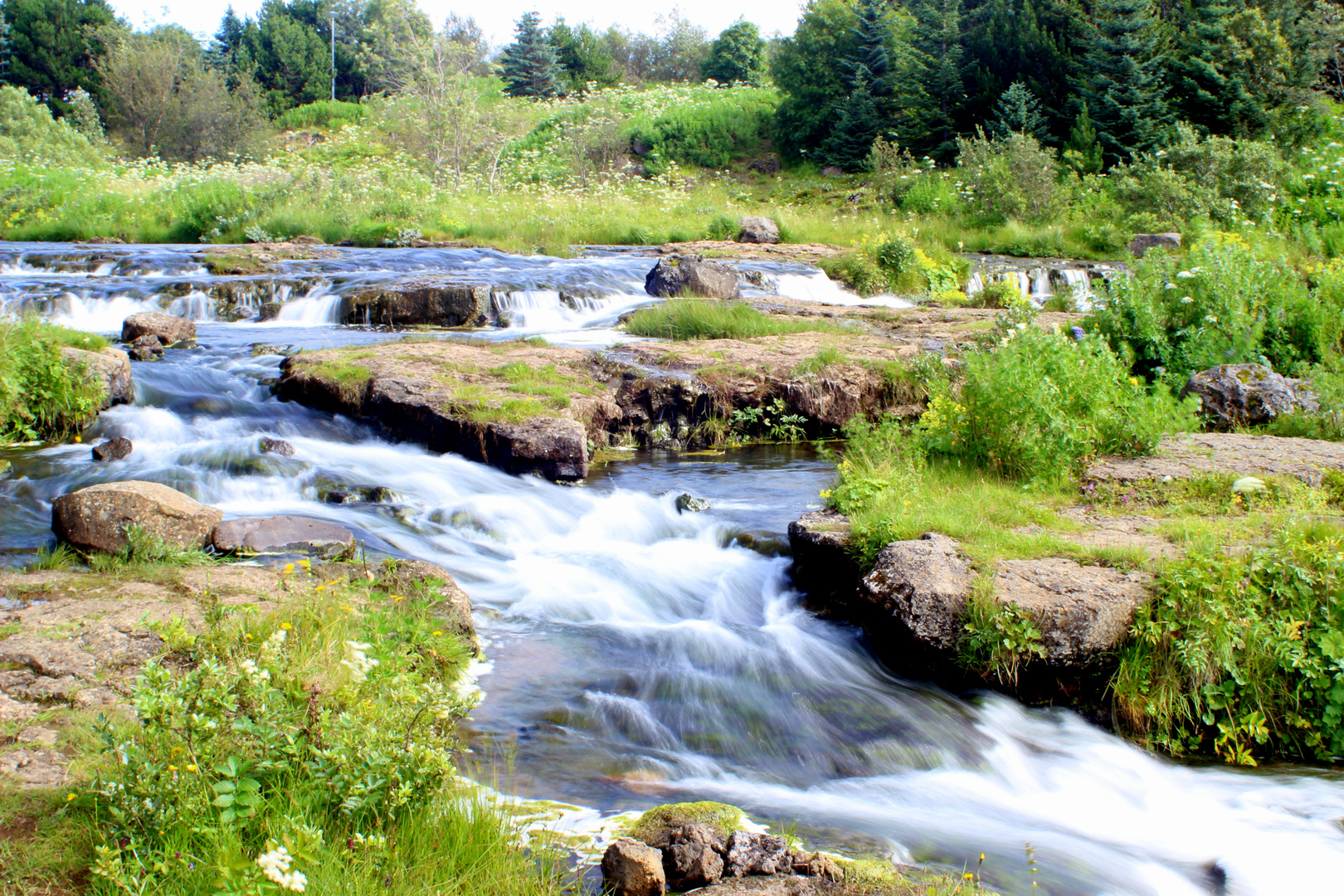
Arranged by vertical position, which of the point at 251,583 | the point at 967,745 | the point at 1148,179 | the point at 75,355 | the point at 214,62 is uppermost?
the point at 214,62

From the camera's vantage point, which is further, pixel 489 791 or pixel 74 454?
pixel 74 454

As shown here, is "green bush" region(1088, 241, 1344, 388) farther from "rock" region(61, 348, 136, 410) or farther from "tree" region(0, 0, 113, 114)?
"tree" region(0, 0, 113, 114)

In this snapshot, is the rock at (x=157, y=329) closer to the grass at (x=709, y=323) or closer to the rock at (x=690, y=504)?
the grass at (x=709, y=323)

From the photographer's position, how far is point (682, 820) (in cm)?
304

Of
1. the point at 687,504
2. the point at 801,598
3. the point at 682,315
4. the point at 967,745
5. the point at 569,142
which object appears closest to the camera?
the point at 967,745

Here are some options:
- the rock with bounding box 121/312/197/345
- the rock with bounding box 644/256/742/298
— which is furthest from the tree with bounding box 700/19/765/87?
the rock with bounding box 121/312/197/345

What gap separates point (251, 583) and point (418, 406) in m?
3.32

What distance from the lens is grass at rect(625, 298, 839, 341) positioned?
35.2ft

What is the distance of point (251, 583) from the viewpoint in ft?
15.3

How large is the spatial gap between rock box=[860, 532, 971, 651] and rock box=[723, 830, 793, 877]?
1.80 metres

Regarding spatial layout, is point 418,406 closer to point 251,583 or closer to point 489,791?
point 251,583

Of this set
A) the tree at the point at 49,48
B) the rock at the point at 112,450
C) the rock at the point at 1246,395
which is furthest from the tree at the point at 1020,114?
the tree at the point at 49,48

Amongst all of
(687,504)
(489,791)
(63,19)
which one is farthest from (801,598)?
(63,19)

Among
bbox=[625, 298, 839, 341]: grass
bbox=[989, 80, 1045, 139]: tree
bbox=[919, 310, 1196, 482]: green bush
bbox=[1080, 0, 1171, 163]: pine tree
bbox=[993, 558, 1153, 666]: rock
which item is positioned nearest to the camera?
bbox=[993, 558, 1153, 666]: rock
